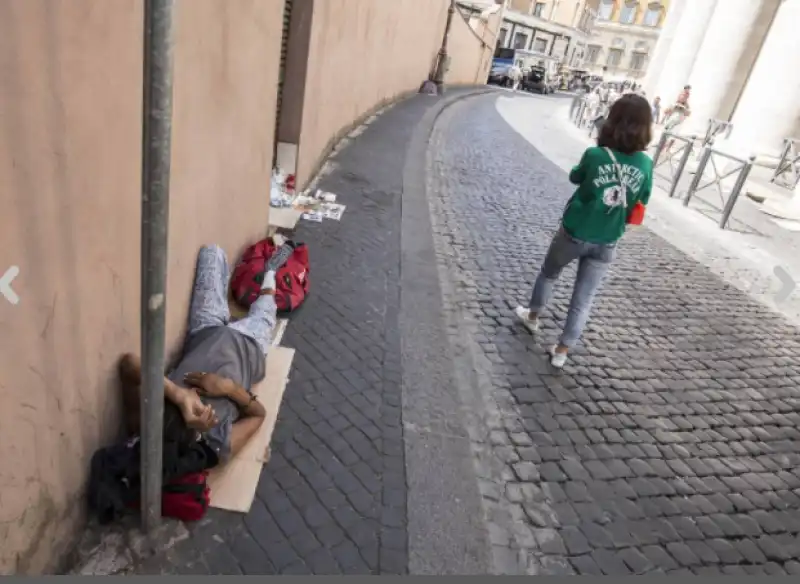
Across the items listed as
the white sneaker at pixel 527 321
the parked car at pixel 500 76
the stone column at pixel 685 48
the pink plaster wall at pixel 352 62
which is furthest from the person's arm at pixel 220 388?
the parked car at pixel 500 76

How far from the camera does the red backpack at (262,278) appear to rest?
3934 mm

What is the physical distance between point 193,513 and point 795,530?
2.99 metres

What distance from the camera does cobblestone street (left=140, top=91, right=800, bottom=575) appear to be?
101 inches

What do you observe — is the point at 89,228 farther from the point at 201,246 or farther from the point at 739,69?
the point at 739,69

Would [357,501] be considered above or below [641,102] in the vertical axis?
below

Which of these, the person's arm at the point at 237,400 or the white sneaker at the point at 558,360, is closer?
the person's arm at the point at 237,400

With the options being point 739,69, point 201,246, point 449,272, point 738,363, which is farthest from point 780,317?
point 739,69

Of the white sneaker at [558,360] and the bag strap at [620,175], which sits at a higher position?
the bag strap at [620,175]

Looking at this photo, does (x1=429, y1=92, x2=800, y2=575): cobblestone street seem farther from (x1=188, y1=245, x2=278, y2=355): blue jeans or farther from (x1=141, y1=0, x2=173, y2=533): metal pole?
(x1=141, y1=0, x2=173, y2=533): metal pole

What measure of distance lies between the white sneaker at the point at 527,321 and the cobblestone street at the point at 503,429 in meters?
0.09

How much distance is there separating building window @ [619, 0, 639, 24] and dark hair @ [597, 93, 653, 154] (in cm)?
6551

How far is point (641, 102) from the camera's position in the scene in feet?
11.0

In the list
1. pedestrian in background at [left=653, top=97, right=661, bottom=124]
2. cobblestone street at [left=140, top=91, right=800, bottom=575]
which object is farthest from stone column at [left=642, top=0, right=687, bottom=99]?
Result: cobblestone street at [left=140, top=91, right=800, bottom=575]

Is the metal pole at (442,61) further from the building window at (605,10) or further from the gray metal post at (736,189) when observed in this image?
the building window at (605,10)
